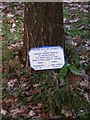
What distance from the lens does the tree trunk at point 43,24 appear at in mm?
1710

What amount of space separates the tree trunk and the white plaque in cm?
3

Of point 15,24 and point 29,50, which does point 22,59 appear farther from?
point 15,24

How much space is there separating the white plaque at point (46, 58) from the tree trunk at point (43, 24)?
0.03 m

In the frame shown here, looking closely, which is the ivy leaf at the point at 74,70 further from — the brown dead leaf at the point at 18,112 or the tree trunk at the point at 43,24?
the brown dead leaf at the point at 18,112

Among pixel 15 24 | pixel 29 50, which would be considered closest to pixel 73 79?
pixel 29 50

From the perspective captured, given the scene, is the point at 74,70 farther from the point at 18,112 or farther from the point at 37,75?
the point at 18,112

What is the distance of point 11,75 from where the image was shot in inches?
68.6

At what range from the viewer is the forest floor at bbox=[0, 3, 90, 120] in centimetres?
169

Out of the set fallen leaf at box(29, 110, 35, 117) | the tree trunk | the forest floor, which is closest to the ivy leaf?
the forest floor

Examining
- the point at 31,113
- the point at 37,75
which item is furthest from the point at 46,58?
the point at 31,113

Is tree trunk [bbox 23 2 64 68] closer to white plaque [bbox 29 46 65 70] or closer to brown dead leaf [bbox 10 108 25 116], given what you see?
white plaque [bbox 29 46 65 70]

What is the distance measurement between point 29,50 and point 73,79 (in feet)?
0.80

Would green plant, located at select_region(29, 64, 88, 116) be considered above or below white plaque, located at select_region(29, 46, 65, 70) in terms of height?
below

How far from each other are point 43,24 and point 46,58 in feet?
0.53
